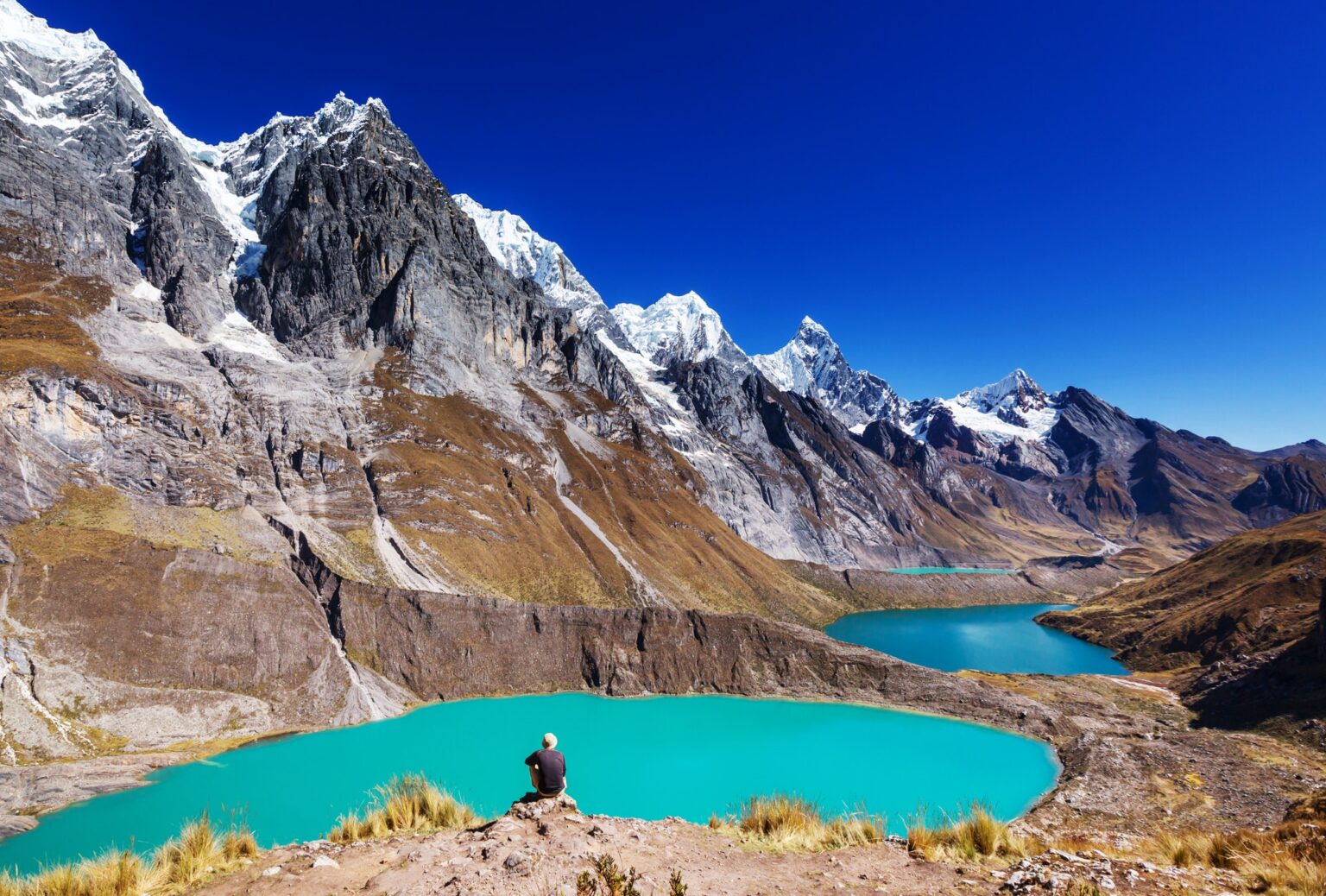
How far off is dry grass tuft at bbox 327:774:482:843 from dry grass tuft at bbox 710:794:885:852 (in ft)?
16.8

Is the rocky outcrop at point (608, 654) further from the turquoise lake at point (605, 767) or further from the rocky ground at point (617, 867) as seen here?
the rocky ground at point (617, 867)

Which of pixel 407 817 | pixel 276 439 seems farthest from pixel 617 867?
pixel 276 439

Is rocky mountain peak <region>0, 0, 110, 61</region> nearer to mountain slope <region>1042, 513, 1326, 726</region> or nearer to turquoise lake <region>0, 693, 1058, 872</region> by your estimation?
turquoise lake <region>0, 693, 1058, 872</region>

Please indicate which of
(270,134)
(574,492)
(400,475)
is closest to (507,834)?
(400,475)

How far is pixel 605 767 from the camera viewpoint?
147 ft

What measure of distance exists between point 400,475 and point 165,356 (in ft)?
124

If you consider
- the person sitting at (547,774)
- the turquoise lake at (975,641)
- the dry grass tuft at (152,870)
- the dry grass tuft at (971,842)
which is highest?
the person sitting at (547,774)

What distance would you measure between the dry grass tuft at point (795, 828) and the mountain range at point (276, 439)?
162 ft

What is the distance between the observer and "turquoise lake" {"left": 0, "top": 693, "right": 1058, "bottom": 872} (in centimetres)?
3503

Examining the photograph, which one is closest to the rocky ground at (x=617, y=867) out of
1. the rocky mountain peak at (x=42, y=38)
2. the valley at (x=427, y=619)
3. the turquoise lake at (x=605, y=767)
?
the valley at (x=427, y=619)

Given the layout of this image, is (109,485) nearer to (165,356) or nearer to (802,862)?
(165,356)

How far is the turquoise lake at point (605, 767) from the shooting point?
115 feet

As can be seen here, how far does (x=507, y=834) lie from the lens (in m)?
10.1

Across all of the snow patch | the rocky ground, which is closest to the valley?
the rocky ground
